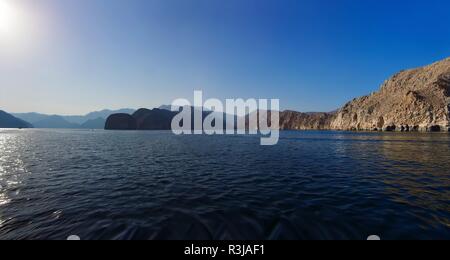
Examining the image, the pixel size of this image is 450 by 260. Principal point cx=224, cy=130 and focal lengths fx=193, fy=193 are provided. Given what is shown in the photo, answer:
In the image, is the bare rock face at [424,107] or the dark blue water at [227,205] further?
the bare rock face at [424,107]

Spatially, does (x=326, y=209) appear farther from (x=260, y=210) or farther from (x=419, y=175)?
(x=419, y=175)

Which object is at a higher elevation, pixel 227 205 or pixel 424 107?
pixel 424 107

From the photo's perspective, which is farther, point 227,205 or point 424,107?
point 424,107

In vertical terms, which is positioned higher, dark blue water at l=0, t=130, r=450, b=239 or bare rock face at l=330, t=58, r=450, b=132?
bare rock face at l=330, t=58, r=450, b=132

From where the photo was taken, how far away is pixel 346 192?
13484 millimetres

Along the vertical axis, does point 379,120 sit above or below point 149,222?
above

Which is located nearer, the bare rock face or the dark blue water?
the dark blue water

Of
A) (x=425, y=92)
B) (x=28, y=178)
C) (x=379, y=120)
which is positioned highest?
(x=425, y=92)

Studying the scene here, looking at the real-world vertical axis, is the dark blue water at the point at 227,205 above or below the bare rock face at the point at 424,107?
below
